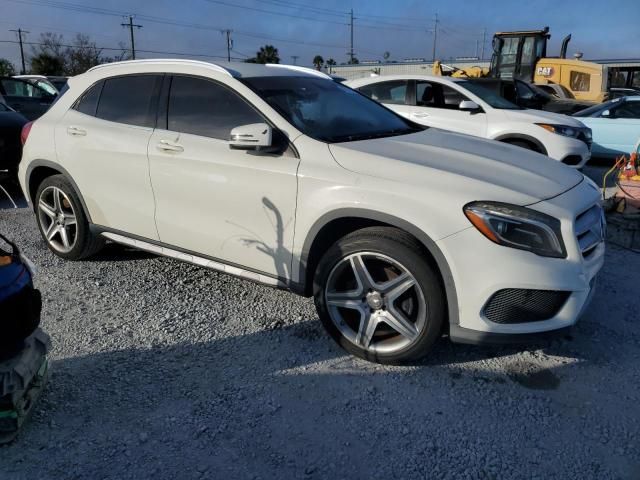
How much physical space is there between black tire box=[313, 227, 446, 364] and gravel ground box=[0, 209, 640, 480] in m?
0.12

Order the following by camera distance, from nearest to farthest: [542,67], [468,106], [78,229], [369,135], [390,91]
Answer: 1. [369,135]
2. [78,229]
3. [468,106]
4. [390,91]
5. [542,67]

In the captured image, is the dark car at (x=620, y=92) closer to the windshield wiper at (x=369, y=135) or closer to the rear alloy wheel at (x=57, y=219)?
the windshield wiper at (x=369, y=135)

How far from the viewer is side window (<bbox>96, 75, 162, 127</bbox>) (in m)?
4.05

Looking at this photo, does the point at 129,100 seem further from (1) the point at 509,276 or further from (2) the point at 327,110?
(1) the point at 509,276

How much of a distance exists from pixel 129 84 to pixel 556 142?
6206 mm

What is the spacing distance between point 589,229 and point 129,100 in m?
3.39

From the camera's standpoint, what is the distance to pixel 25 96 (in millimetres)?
12539

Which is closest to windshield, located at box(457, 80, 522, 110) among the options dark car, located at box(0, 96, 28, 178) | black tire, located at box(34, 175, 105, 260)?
black tire, located at box(34, 175, 105, 260)

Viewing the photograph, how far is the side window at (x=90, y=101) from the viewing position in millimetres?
4445

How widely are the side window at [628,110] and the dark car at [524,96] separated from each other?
182 centimetres

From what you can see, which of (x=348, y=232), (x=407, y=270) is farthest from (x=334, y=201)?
(x=407, y=270)

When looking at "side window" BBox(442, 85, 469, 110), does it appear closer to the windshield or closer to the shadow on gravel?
the windshield

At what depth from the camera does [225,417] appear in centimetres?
274

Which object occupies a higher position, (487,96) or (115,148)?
(487,96)
